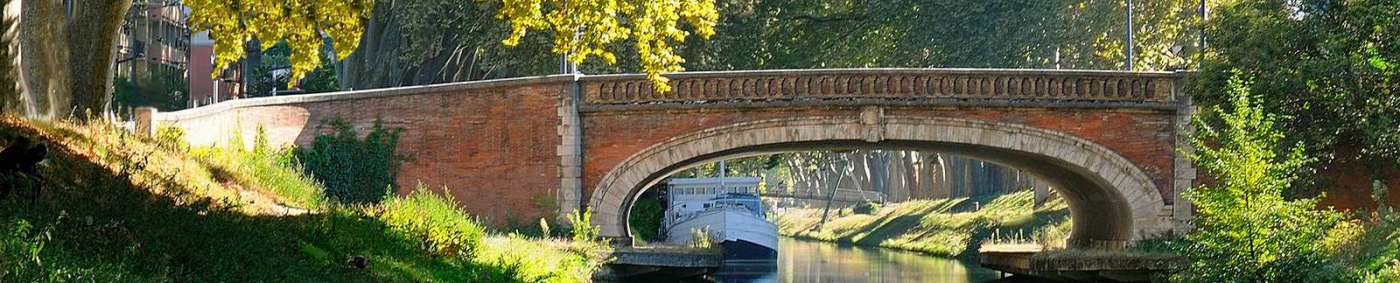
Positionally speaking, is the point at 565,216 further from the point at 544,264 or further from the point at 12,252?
the point at 12,252

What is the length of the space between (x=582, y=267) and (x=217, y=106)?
565 cm

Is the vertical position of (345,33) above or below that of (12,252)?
above

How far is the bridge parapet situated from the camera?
2786 centimetres

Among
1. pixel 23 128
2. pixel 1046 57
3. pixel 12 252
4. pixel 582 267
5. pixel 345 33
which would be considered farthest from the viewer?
pixel 1046 57

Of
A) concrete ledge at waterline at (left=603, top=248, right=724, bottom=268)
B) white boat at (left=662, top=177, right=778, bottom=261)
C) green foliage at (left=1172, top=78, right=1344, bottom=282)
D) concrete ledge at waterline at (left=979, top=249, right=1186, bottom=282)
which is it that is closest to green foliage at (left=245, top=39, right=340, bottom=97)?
concrete ledge at waterline at (left=603, top=248, right=724, bottom=268)

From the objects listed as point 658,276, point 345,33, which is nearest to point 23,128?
point 345,33

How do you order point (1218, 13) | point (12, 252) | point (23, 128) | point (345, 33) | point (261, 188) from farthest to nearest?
1. point (1218, 13)
2. point (261, 188)
3. point (345, 33)
4. point (23, 128)
5. point (12, 252)

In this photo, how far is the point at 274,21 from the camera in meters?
18.3

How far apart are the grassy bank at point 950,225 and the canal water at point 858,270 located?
735 mm

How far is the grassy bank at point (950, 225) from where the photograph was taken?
41.7 m

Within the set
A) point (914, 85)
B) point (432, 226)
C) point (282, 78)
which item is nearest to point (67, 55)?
point (432, 226)

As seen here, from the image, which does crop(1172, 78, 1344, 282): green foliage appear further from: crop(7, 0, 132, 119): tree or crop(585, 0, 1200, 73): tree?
crop(585, 0, 1200, 73): tree

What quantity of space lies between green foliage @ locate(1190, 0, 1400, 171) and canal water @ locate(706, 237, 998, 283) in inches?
273

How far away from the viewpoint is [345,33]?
18.8 m
